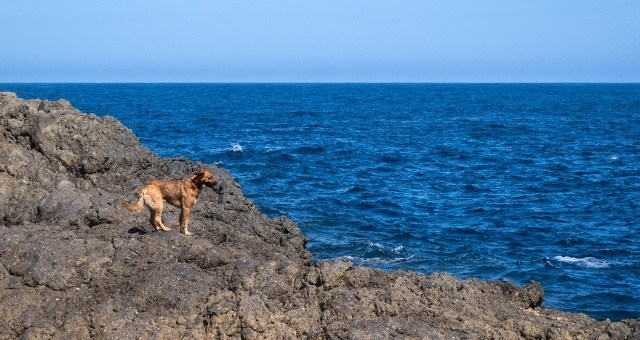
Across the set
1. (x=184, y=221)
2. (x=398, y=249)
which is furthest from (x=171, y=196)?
(x=398, y=249)

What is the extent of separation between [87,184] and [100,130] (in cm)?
200

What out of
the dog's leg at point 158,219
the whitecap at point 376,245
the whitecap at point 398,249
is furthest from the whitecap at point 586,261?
the dog's leg at point 158,219

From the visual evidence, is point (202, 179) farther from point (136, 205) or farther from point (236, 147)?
point (236, 147)

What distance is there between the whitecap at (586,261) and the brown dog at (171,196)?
12877mm

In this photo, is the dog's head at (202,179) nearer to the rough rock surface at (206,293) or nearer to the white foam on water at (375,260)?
the rough rock surface at (206,293)

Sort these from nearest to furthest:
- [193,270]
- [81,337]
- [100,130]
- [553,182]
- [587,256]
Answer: [81,337], [193,270], [100,130], [587,256], [553,182]

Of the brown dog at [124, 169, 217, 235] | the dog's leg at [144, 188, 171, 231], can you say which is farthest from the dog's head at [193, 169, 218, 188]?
the dog's leg at [144, 188, 171, 231]

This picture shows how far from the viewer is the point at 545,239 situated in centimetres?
2431

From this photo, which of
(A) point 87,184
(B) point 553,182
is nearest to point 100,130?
(A) point 87,184

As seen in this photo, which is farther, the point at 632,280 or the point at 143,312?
the point at 632,280

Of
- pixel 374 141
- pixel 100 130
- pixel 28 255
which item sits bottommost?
pixel 374 141

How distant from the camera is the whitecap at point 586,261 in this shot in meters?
21.4

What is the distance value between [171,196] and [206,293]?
3.82 metres

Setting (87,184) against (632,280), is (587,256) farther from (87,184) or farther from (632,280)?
(87,184)
